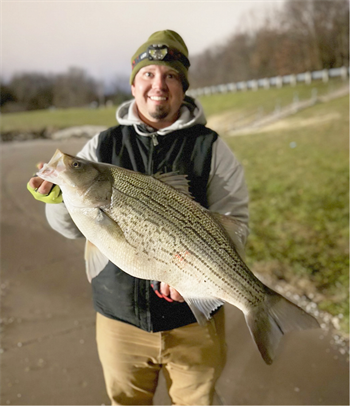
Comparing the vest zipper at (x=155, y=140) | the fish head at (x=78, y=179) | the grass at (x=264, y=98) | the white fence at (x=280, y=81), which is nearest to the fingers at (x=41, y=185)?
the fish head at (x=78, y=179)

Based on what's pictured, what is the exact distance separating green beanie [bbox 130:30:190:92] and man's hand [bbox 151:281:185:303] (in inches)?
44.2

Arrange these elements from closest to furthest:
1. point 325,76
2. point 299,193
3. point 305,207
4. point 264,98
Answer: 1. point 305,207
2. point 299,193
3. point 325,76
4. point 264,98

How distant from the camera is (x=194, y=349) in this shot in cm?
181

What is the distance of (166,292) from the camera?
1.56 metres

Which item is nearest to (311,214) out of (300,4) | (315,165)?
(315,165)

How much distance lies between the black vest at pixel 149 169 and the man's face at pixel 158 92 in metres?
0.12

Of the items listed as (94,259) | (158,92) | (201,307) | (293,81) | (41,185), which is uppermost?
(158,92)

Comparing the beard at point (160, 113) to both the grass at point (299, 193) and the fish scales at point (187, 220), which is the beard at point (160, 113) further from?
the grass at point (299, 193)

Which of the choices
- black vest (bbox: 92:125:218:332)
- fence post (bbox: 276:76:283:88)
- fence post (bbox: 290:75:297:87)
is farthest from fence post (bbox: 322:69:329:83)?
black vest (bbox: 92:125:218:332)

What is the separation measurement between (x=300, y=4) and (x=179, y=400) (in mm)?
7943

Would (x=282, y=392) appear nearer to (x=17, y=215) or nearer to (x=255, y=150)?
(x=17, y=215)

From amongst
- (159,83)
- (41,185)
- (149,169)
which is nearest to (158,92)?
(159,83)

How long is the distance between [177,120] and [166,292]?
→ 3.10ft

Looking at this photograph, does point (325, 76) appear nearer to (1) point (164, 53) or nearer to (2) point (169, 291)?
(1) point (164, 53)
